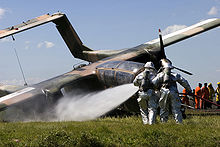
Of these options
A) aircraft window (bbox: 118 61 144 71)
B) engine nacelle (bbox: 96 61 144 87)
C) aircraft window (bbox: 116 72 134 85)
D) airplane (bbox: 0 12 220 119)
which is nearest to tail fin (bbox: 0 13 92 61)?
airplane (bbox: 0 12 220 119)

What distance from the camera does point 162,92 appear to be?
1014 cm

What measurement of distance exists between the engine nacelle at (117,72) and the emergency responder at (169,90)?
1.83 metres

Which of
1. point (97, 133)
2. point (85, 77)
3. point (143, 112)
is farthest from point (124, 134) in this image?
point (85, 77)

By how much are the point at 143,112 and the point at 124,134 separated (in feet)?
9.56

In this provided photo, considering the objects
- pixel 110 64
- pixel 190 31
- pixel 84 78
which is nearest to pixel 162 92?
pixel 110 64

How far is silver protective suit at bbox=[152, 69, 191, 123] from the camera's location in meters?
10.0

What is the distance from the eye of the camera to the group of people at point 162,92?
10023 millimetres

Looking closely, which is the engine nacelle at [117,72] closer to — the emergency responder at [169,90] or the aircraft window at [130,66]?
the aircraft window at [130,66]

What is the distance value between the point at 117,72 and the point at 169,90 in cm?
380

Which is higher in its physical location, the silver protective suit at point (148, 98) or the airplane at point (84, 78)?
the airplane at point (84, 78)

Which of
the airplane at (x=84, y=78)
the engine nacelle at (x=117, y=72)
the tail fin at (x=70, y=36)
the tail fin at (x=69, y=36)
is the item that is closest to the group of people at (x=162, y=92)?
the engine nacelle at (x=117, y=72)

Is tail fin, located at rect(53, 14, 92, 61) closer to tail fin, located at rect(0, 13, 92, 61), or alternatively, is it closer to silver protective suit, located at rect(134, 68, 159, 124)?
tail fin, located at rect(0, 13, 92, 61)

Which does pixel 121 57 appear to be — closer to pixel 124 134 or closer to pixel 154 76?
pixel 154 76

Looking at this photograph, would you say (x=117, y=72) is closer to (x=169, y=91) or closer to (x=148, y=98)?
(x=148, y=98)
